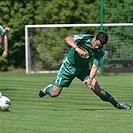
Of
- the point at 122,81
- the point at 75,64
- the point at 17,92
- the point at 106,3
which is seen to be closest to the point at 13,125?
the point at 75,64

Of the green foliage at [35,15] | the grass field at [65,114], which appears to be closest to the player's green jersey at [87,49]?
the grass field at [65,114]

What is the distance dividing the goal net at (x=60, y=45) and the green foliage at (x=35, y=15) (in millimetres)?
250

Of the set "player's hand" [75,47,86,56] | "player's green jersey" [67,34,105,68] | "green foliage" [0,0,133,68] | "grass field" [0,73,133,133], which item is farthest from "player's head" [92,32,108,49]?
"green foliage" [0,0,133,68]

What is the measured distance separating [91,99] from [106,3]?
10.3 meters

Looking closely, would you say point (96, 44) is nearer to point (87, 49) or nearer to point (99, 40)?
point (99, 40)

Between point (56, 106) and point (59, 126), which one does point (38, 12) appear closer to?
point (56, 106)

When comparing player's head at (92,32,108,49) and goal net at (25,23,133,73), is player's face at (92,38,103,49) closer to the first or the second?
player's head at (92,32,108,49)

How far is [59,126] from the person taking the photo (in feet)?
29.1

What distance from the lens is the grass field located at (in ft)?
28.6

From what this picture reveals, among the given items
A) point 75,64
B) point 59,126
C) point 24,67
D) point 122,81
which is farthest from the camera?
point 24,67

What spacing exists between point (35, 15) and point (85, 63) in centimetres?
1380

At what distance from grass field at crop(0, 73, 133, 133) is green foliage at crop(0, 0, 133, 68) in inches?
344

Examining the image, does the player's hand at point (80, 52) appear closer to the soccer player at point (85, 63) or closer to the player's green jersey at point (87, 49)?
the soccer player at point (85, 63)

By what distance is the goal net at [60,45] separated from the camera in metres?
23.6
